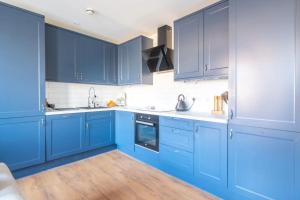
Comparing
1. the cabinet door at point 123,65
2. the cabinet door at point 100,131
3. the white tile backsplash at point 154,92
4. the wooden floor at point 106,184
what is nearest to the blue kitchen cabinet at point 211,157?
the wooden floor at point 106,184

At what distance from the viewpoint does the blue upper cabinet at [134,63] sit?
3217 millimetres

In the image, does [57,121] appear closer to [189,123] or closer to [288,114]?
[189,123]

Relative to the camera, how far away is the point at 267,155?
1.43 metres

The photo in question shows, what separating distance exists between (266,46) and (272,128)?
0.72 meters

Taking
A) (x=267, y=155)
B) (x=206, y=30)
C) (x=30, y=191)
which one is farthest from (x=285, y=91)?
(x=30, y=191)

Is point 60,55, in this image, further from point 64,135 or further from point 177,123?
point 177,123

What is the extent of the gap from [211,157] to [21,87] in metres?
2.65

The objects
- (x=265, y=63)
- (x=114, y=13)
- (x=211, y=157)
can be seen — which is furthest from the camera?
(x=114, y=13)

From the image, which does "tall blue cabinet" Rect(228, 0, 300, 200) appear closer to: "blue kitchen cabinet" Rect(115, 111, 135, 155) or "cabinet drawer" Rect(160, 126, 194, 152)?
"cabinet drawer" Rect(160, 126, 194, 152)

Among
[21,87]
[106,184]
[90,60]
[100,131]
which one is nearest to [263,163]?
[106,184]

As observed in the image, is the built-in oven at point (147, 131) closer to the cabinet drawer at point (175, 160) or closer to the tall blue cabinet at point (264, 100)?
the cabinet drawer at point (175, 160)

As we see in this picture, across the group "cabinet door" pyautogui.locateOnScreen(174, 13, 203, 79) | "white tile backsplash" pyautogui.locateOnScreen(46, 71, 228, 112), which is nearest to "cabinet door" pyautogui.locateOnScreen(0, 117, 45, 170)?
"white tile backsplash" pyautogui.locateOnScreen(46, 71, 228, 112)

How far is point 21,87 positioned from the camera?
2.24m

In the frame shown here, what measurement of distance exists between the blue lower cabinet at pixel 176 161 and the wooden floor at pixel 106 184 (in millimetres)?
114
